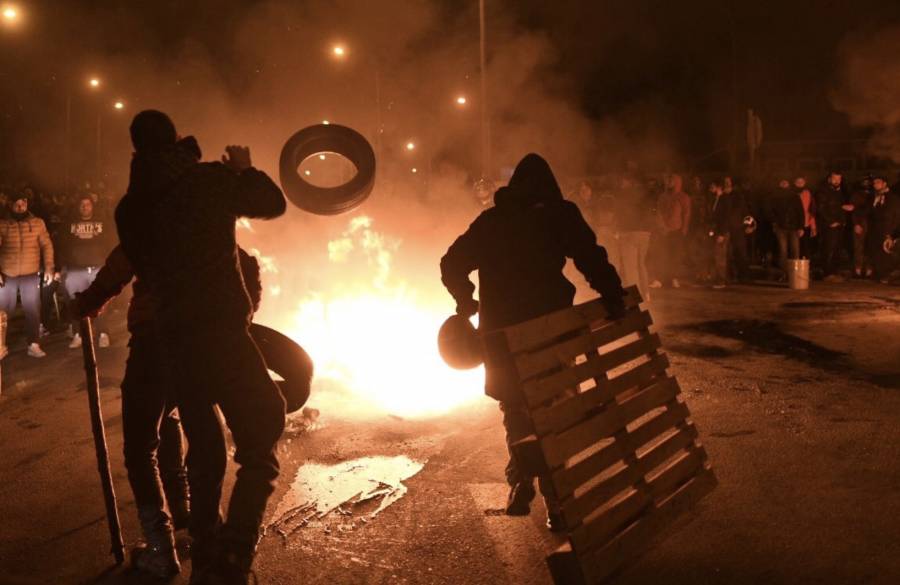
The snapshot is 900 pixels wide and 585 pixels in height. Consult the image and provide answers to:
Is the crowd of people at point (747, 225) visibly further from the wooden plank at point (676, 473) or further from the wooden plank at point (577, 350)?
the wooden plank at point (676, 473)

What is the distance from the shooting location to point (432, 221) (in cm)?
946

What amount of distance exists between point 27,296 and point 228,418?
6076 millimetres

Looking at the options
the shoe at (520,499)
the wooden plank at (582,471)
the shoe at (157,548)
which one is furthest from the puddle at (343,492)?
the wooden plank at (582,471)

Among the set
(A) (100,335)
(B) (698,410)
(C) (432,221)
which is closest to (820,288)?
(C) (432,221)

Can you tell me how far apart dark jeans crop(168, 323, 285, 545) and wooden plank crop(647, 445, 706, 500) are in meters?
1.71

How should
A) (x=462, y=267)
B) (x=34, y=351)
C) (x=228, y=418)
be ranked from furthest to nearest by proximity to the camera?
(x=34, y=351) < (x=462, y=267) < (x=228, y=418)

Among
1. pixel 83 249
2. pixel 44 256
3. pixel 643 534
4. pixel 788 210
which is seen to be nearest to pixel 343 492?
pixel 643 534

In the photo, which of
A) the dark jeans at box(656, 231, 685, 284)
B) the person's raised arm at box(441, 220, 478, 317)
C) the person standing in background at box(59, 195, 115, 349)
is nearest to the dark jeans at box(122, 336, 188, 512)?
the person's raised arm at box(441, 220, 478, 317)

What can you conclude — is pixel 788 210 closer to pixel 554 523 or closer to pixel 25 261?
pixel 554 523

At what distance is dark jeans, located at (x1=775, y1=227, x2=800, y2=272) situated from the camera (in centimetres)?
1189

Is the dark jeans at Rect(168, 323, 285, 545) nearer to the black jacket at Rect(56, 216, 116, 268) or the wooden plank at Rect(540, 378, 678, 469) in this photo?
the wooden plank at Rect(540, 378, 678, 469)

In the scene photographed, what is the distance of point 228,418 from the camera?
275 centimetres

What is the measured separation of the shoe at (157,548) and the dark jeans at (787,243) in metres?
11.1

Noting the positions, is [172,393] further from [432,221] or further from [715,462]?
[432,221]
